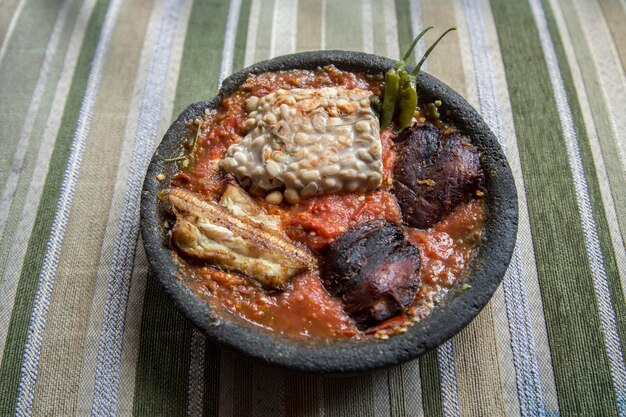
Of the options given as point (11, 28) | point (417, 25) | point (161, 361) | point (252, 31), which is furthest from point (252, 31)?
point (161, 361)

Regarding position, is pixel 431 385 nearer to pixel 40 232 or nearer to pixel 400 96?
pixel 400 96

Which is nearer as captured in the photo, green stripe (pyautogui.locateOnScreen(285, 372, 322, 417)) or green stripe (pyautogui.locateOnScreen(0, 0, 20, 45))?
green stripe (pyautogui.locateOnScreen(285, 372, 322, 417))

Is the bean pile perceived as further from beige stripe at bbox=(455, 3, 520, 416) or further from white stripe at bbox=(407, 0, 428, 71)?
white stripe at bbox=(407, 0, 428, 71)

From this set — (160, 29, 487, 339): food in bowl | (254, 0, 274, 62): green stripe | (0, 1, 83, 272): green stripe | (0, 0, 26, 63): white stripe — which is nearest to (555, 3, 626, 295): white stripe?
(160, 29, 487, 339): food in bowl

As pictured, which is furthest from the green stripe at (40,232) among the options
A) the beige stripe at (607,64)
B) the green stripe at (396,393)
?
the beige stripe at (607,64)

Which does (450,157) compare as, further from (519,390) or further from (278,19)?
(278,19)

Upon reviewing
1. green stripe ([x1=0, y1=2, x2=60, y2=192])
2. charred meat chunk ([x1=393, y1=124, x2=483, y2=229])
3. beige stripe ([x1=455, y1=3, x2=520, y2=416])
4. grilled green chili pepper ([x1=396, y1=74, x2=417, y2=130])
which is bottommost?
beige stripe ([x1=455, y1=3, x2=520, y2=416])

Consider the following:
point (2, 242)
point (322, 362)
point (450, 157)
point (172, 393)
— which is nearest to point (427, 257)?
point (450, 157)
